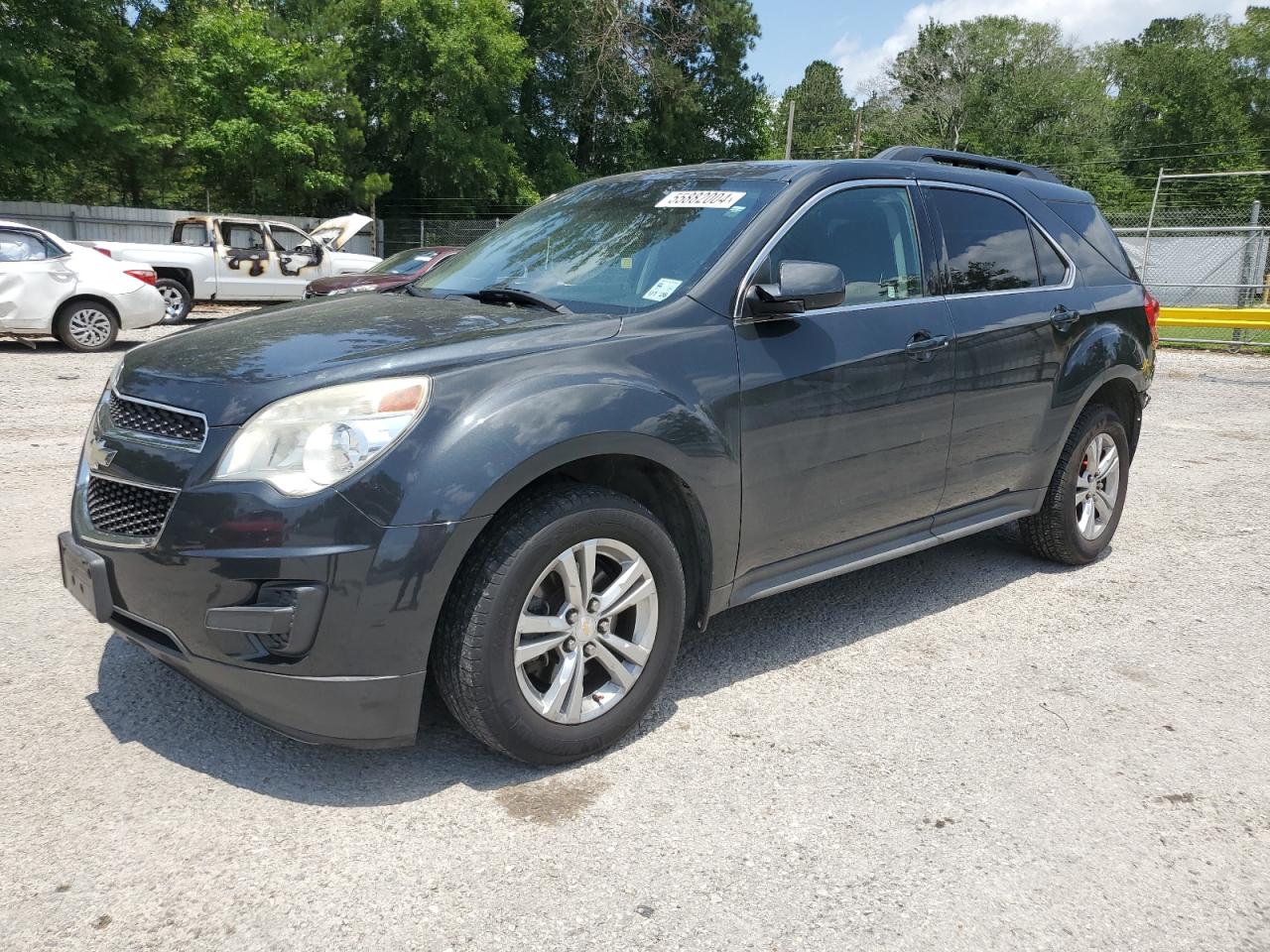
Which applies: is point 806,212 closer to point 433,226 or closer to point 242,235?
point 242,235

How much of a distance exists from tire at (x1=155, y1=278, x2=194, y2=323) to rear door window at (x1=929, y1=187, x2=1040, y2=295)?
15.7 metres

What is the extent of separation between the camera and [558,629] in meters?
2.94

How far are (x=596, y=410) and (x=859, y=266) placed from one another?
4.79 ft

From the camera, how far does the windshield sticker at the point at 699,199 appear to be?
3764mm

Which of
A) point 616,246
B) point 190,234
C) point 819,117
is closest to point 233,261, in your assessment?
point 190,234

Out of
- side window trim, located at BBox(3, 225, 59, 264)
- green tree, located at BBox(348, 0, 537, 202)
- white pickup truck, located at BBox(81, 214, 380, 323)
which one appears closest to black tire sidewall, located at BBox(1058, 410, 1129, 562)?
side window trim, located at BBox(3, 225, 59, 264)

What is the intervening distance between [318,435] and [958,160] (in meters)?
3.51

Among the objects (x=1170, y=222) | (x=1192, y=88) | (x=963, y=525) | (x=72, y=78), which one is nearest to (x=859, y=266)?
(x=963, y=525)

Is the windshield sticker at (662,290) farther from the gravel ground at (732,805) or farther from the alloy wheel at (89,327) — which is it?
the alloy wheel at (89,327)

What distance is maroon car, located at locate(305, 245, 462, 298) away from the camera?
44.2ft

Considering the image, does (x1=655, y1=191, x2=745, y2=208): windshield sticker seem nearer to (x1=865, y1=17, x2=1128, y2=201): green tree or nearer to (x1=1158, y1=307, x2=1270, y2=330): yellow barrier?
(x1=1158, y1=307, x2=1270, y2=330): yellow barrier

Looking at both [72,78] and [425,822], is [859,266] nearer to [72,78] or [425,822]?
[425,822]

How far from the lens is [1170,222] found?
36.8 m

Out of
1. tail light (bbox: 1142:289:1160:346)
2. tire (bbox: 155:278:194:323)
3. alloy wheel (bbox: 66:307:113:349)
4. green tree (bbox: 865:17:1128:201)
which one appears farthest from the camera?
green tree (bbox: 865:17:1128:201)
